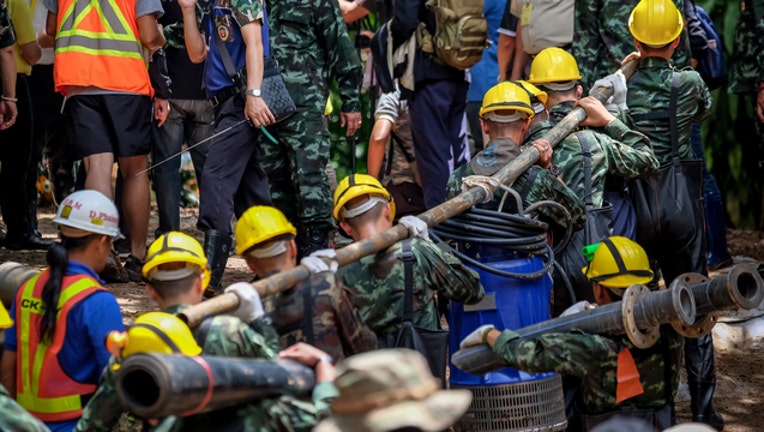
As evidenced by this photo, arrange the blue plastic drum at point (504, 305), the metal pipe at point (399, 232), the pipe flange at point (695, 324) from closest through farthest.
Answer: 1. the metal pipe at point (399, 232)
2. the pipe flange at point (695, 324)
3. the blue plastic drum at point (504, 305)

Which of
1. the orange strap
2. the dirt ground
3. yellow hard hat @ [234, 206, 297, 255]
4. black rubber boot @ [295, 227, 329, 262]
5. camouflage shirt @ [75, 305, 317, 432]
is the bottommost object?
the dirt ground

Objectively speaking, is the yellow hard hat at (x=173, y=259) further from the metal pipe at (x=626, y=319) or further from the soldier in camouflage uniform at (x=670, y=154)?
the soldier in camouflage uniform at (x=670, y=154)

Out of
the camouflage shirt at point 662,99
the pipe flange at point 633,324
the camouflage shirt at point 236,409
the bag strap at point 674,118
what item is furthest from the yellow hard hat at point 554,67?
the camouflage shirt at point 236,409

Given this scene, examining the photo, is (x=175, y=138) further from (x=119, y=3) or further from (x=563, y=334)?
(x=563, y=334)

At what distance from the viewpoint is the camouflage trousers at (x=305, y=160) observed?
803 centimetres

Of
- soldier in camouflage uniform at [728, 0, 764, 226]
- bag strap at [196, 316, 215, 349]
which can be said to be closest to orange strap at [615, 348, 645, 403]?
bag strap at [196, 316, 215, 349]

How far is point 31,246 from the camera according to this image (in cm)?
931

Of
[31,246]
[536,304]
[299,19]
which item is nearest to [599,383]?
[536,304]

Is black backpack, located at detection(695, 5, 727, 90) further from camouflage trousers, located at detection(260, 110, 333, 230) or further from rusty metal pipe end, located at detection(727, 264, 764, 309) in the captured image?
rusty metal pipe end, located at detection(727, 264, 764, 309)

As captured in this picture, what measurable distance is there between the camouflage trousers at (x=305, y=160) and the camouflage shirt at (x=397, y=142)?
1875 millimetres

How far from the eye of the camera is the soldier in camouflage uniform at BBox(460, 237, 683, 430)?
5375 mm

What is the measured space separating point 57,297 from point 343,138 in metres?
7.09

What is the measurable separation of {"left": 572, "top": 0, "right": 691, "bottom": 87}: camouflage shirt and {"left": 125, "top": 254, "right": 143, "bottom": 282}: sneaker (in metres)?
2.94

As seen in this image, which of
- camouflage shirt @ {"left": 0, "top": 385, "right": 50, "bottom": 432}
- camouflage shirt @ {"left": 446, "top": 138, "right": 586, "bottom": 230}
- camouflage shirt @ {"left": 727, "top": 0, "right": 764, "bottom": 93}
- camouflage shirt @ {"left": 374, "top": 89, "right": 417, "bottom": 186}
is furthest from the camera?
camouflage shirt @ {"left": 374, "top": 89, "right": 417, "bottom": 186}
